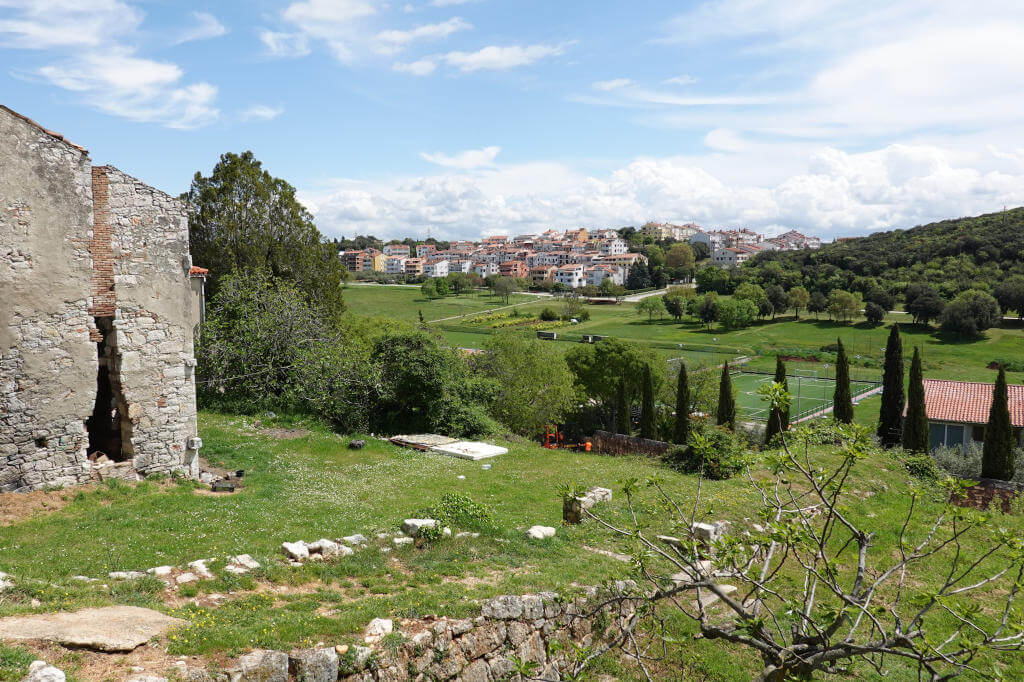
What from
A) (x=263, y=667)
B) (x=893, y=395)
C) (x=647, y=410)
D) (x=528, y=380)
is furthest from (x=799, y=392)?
(x=263, y=667)

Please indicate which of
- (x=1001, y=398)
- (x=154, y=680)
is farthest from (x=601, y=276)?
(x=154, y=680)

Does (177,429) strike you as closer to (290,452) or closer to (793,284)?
(290,452)

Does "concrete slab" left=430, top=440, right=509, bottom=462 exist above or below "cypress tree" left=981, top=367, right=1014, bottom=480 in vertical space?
above

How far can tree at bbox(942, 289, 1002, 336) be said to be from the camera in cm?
7606

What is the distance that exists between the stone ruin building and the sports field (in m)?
43.0

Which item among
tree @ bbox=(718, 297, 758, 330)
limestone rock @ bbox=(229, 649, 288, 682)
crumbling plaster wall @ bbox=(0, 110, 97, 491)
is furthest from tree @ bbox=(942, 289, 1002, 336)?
limestone rock @ bbox=(229, 649, 288, 682)

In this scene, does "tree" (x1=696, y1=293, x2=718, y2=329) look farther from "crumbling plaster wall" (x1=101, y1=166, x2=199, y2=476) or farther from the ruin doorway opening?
the ruin doorway opening

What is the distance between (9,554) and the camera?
404 inches

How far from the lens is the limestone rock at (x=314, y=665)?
25.3 ft

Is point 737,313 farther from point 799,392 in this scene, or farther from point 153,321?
point 153,321

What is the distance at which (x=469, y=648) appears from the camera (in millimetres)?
9102

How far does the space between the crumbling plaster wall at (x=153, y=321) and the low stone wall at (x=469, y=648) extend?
30.7ft

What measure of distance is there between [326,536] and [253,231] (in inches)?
1068

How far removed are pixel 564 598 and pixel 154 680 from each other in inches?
224
